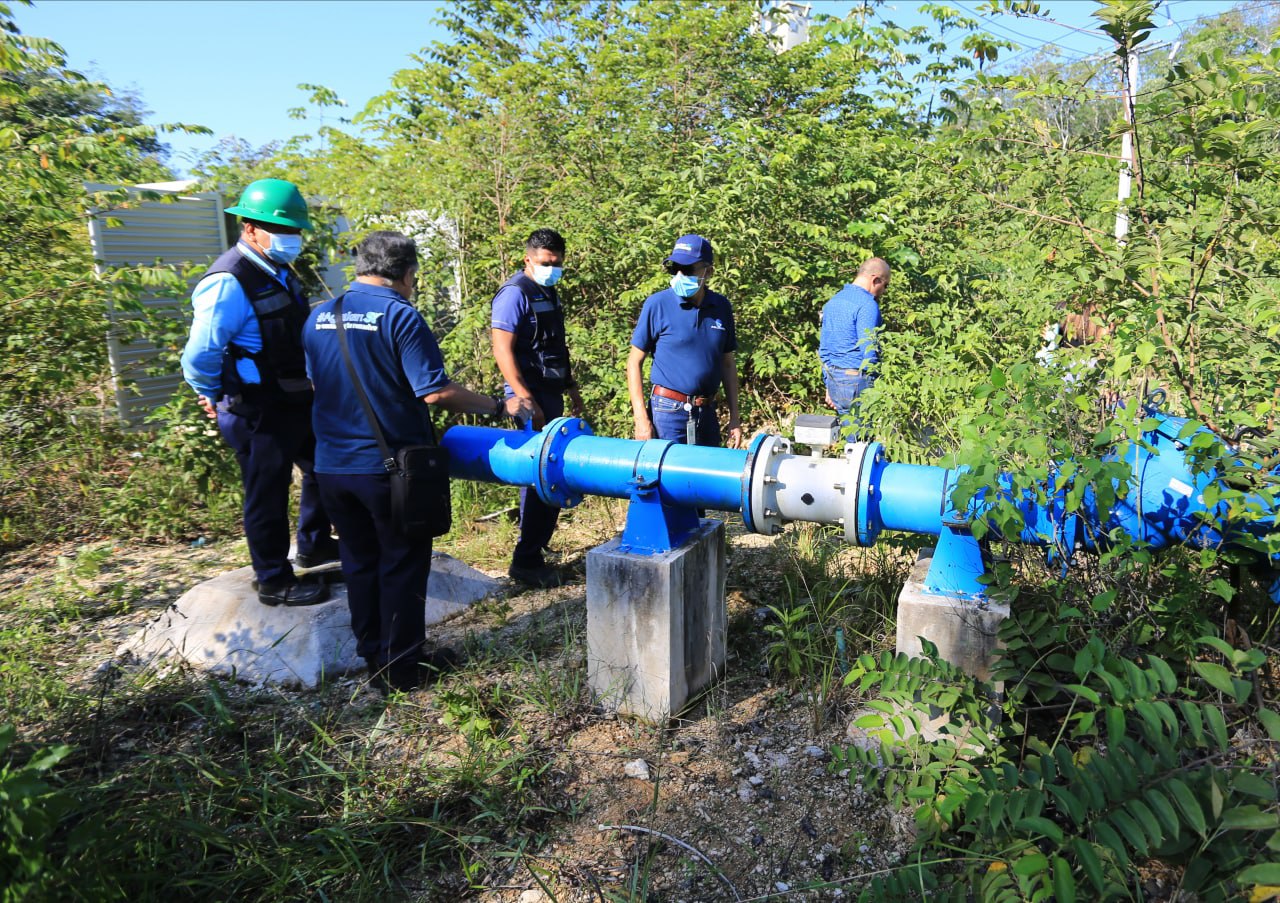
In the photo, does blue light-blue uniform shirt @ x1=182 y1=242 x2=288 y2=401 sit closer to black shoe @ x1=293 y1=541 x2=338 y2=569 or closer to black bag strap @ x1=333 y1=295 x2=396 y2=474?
black bag strap @ x1=333 y1=295 x2=396 y2=474

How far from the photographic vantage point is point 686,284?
4.21 m

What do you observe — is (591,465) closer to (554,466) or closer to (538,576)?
(554,466)

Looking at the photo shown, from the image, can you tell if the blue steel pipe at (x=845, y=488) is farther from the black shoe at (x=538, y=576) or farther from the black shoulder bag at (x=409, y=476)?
the black shoe at (x=538, y=576)

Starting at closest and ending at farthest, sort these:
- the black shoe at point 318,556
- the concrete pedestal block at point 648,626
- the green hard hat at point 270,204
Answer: the concrete pedestal block at point 648,626
the green hard hat at point 270,204
the black shoe at point 318,556

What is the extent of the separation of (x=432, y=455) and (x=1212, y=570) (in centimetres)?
269

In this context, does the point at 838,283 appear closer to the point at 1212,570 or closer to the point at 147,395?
the point at 1212,570

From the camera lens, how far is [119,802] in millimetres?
2314

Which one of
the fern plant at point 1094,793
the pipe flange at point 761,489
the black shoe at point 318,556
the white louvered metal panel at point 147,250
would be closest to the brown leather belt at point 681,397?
the pipe flange at point 761,489

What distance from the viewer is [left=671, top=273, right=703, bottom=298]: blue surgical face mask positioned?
4.21 m

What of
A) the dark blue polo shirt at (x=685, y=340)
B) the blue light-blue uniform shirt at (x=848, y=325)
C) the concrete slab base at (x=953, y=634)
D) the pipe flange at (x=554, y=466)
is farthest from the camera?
the blue light-blue uniform shirt at (x=848, y=325)

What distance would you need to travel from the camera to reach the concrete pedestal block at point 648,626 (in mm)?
2916

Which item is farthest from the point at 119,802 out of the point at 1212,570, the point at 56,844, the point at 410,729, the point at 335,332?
the point at 1212,570

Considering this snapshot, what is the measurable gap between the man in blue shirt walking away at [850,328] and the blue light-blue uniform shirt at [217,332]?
10.1 ft

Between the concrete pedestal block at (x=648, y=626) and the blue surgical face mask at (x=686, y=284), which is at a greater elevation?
the blue surgical face mask at (x=686, y=284)
